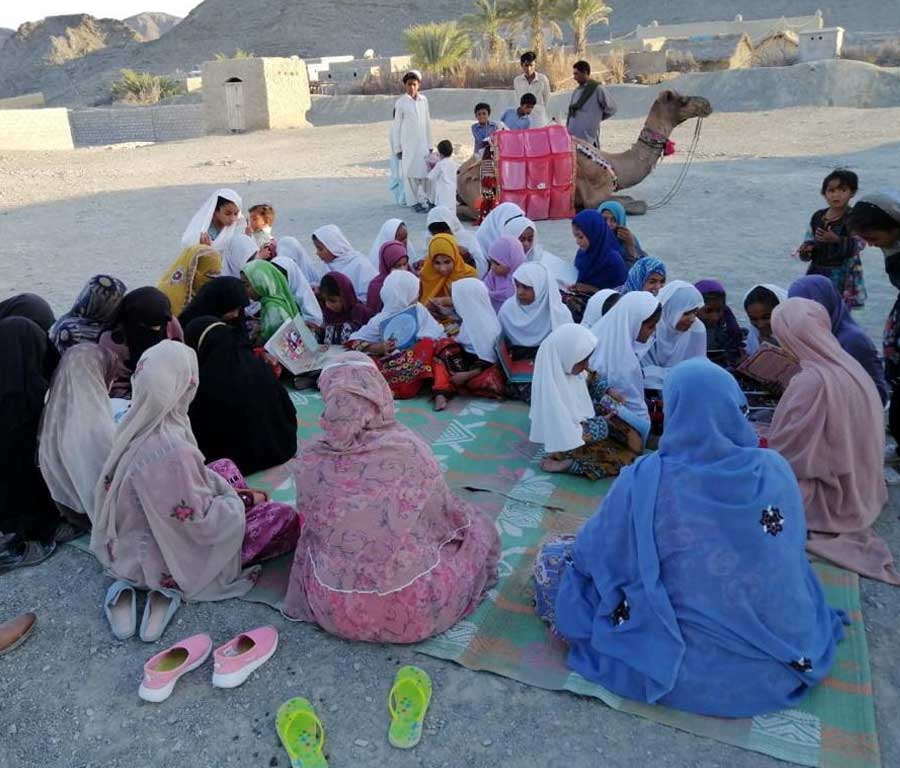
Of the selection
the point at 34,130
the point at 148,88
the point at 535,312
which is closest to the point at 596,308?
the point at 535,312

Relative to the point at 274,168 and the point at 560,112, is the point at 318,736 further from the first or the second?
the point at 560,112

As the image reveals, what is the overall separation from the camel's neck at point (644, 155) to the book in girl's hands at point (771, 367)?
5283 mm

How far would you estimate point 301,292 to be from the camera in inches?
222

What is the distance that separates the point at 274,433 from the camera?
3928 mm

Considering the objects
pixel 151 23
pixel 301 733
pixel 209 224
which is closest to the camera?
pixel 301 733

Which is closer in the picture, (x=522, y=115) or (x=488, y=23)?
(x=522, y=115)

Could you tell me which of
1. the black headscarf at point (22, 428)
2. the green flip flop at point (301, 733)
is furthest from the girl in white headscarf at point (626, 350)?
the black headscarf at point (22, 428)

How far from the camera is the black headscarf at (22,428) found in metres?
3.14

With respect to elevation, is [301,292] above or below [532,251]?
below

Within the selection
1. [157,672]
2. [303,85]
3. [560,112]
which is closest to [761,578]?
[157,672]

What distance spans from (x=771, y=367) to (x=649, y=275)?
96 cm

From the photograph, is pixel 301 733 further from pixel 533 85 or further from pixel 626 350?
pixel 533 85

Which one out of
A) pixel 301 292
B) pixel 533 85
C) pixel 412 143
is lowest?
pixel 301 292

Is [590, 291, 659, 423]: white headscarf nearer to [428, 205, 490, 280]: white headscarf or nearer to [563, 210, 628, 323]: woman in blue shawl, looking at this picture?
[563, 210, 628, 323]: woman in blue shawl
